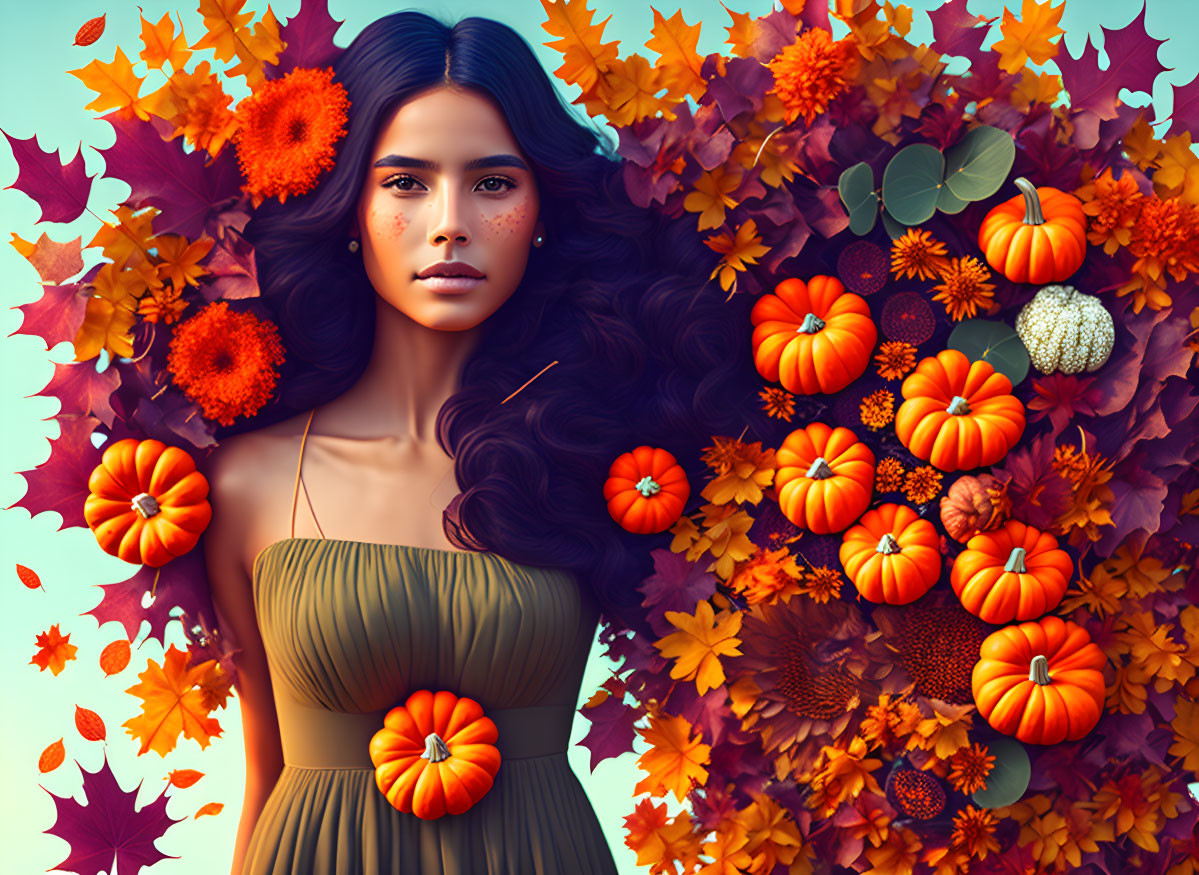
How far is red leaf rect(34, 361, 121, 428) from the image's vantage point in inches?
157

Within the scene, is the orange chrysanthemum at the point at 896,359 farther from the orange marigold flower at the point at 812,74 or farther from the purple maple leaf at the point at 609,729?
the purple maple leaf at the point at 609,729

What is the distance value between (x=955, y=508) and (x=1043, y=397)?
1.32ft

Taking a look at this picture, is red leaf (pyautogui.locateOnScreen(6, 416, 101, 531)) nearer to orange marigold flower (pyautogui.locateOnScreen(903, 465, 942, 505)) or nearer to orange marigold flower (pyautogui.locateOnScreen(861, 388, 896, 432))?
orange marigold flower (pyautogui.locateOnScreen(861, 388, 896, 432))

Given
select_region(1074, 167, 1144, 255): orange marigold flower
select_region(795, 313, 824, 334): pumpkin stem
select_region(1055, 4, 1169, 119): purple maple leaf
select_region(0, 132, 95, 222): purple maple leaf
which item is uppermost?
select_region(1055, 4, 1169, 119): purple maple leaf

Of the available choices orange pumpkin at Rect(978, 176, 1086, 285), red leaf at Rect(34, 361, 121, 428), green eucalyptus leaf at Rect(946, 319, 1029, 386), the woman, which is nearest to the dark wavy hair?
the woman

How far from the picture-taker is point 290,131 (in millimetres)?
3988

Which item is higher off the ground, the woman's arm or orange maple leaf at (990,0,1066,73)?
orange maple leaf at (990,0,1066,73)

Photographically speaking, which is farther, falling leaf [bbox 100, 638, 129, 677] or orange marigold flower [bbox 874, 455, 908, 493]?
falling leaf [bbox 100, 638, 129, 677]

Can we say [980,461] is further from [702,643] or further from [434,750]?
[434,750]

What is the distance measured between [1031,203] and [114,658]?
2828 mm

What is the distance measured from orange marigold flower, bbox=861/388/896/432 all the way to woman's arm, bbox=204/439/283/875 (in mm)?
1685

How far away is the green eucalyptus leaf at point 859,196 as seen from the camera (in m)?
3.90

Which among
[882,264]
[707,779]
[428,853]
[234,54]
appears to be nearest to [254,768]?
[428,853]

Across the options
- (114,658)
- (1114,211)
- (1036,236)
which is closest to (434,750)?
(114,658)
